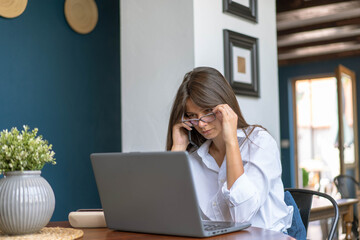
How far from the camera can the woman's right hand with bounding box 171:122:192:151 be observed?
2.04m

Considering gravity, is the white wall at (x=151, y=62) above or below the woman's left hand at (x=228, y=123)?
above

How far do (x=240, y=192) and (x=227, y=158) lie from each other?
0.42ft

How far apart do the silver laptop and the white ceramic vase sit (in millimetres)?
173

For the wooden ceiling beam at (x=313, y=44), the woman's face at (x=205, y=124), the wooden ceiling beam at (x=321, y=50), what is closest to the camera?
the woman's face at (x=205, y=124)

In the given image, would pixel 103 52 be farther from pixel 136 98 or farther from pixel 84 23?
pixel 136 98

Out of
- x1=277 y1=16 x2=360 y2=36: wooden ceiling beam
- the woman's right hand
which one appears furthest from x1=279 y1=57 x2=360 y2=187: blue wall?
the woman's right hand

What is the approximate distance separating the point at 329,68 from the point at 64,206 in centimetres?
618

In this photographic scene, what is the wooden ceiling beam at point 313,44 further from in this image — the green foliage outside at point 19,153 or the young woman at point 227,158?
the green foliage outside at point 19,153

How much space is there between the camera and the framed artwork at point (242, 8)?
2.87 m

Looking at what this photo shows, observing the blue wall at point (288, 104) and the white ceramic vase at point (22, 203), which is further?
the blue wall at point (288, 104)

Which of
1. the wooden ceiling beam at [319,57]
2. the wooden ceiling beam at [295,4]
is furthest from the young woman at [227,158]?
the wooden ceiling beam at [319,57]

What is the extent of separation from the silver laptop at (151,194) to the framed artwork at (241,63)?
1.51 meters

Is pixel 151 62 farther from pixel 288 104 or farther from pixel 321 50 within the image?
pixel 288 104

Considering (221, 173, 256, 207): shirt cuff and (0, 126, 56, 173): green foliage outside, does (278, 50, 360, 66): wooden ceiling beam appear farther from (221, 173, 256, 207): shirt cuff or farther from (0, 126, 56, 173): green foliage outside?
(0, 126, 56, 173): green foliage outside
